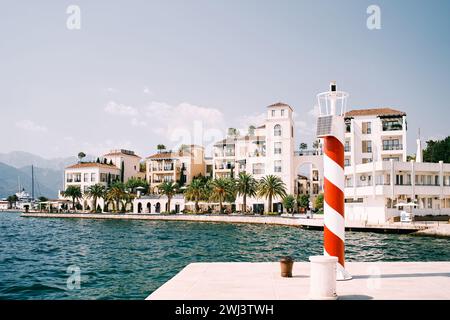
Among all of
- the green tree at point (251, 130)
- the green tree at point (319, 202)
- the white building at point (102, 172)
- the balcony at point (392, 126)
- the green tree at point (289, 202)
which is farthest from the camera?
the white building at point (102, 172)

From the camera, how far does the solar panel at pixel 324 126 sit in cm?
1252

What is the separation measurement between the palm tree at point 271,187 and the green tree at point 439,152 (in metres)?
34.0

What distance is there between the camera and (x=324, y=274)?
9852 mm

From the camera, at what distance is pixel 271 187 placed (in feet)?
266

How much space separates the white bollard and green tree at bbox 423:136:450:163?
92.5 m

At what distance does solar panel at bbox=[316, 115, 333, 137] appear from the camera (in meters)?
12.5

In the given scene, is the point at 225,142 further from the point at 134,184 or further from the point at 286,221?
the point at 286,221

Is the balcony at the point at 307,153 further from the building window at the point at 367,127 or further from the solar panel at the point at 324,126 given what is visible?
the solar panel at the point at 324,126

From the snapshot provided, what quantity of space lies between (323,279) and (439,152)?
94426mm

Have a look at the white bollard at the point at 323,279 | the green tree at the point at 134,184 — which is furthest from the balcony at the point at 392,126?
the white bollard at the point at 323,279

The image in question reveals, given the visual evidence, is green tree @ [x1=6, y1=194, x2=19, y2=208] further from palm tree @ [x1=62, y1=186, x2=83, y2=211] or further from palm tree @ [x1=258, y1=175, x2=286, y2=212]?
palm tree @ [x1=258, y1=175, x2=286, y2=212]

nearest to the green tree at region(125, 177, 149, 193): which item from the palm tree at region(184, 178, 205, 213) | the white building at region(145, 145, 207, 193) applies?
the white building at region(145, 145, 207, 193)
